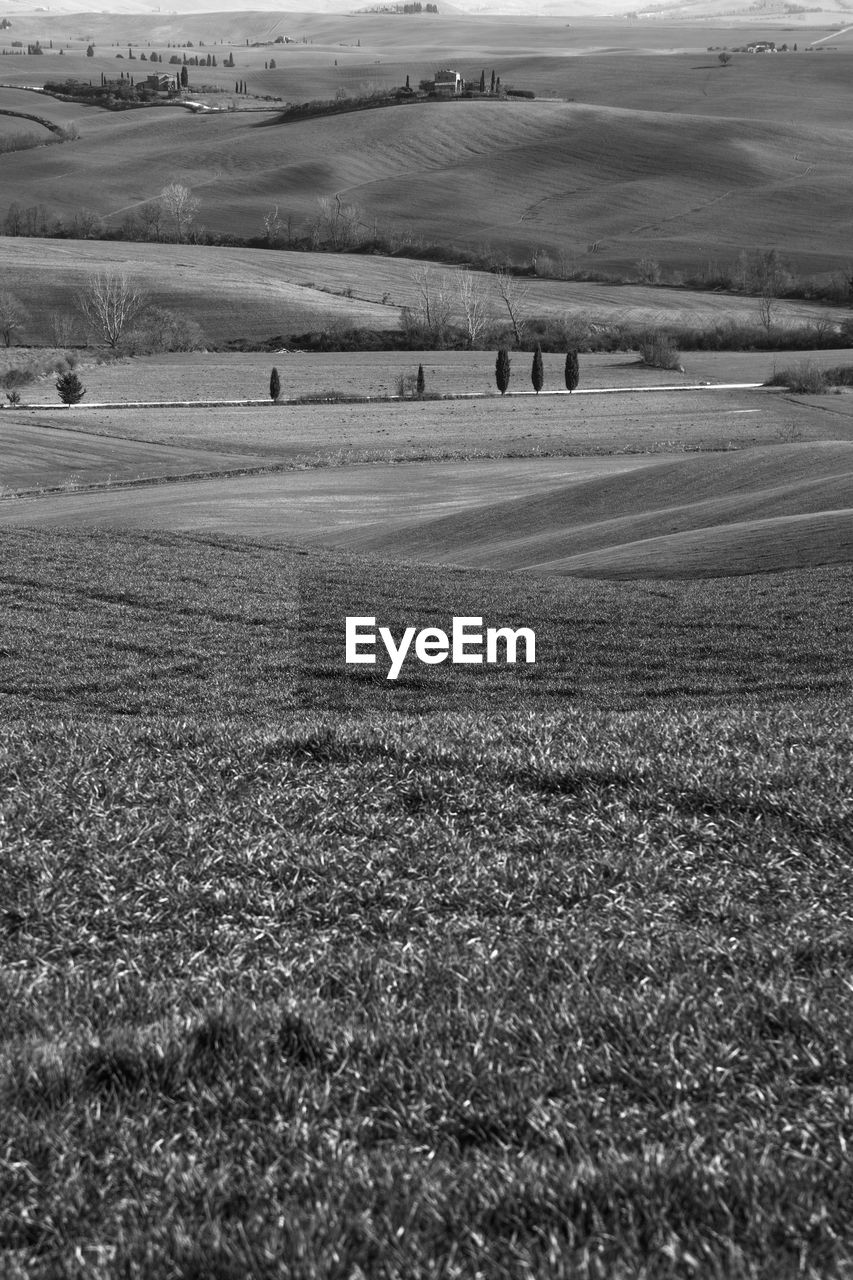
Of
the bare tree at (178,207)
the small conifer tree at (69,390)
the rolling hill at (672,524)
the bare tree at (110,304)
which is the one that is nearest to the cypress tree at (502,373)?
the small conifer tree at (69,390)

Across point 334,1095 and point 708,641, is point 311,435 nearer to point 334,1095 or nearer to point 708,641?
point 708,641

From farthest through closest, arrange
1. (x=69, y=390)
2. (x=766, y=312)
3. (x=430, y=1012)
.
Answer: (x=766, y=312) → (x=69, y=390) → (x=430, y=1012)

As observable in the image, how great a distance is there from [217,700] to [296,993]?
12.9 meters

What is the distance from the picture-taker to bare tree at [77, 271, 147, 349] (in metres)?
134

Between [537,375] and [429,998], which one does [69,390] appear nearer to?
[537,375]

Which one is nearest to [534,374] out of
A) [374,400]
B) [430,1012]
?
[374,400]

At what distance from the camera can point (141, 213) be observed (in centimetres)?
19475

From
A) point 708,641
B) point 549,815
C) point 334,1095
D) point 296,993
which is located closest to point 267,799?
point 549,815

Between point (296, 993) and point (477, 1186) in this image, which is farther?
point (296, 993)

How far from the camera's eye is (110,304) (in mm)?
138000

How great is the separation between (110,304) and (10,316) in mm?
11212

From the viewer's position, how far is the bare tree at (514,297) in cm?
13836
